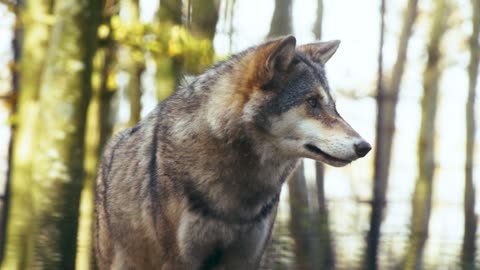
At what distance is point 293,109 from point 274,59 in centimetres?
33

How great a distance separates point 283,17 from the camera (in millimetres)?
9812

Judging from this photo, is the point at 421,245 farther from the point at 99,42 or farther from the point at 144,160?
the point at 144,160

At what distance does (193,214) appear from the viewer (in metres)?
4.90

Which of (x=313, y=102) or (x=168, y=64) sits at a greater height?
(x=168, y=64)

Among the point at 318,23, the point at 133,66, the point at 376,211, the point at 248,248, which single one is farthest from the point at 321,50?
the point at 318,23

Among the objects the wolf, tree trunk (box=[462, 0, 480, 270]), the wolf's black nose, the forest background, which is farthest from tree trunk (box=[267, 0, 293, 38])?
the wolf's black nose

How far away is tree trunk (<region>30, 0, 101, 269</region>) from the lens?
784 cm

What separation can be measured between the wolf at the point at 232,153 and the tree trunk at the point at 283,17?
4451 millimetres

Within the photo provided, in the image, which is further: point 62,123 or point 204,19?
point 204,19

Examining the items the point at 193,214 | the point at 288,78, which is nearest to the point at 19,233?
the point at 193,214

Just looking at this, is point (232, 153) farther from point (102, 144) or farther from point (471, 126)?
point (471, 126)

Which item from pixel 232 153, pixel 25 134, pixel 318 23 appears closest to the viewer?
pixel 232 153

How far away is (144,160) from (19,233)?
3.11m

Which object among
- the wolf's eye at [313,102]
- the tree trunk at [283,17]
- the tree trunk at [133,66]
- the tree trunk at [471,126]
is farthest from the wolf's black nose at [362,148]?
the tree trunk at [471,126]
